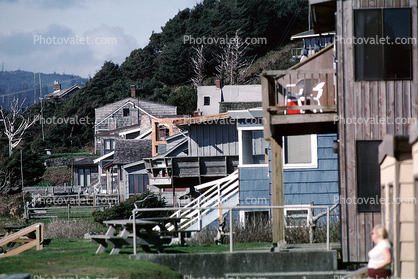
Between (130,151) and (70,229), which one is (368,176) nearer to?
(70,229)

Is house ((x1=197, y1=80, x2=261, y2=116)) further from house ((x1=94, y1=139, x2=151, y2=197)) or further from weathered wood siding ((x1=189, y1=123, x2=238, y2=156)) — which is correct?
weathered wood siding ((x1=189, y1=123, x2=238, y2=156))

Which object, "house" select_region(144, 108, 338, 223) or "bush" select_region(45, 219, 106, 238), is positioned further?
"bush" select_region(45, 219, 106, 238)

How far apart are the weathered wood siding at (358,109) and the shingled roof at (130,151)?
34.5m

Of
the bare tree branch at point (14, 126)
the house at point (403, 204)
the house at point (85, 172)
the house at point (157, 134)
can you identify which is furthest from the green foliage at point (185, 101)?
the house at point (403, 204)

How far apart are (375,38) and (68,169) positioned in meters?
59.6

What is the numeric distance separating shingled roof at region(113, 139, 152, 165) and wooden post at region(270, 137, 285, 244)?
109 feet

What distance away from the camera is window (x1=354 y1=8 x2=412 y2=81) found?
1148 centimetres

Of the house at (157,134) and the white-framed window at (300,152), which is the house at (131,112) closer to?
the house at (157,134)

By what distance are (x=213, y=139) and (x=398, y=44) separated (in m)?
14.2

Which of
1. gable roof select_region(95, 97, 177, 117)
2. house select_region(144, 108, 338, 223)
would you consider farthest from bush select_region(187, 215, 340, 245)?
gable roof select_region(95, 97, 177, 117)

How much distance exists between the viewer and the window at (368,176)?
11.4 meters

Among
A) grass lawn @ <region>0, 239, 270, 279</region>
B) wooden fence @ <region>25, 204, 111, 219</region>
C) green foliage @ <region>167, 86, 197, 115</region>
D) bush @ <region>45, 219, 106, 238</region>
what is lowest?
wooden fence @ <region>25, 204, 111, 219</region>

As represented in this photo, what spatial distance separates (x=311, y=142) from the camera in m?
17.3

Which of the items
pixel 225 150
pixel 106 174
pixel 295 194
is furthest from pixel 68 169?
pixel 295 194
